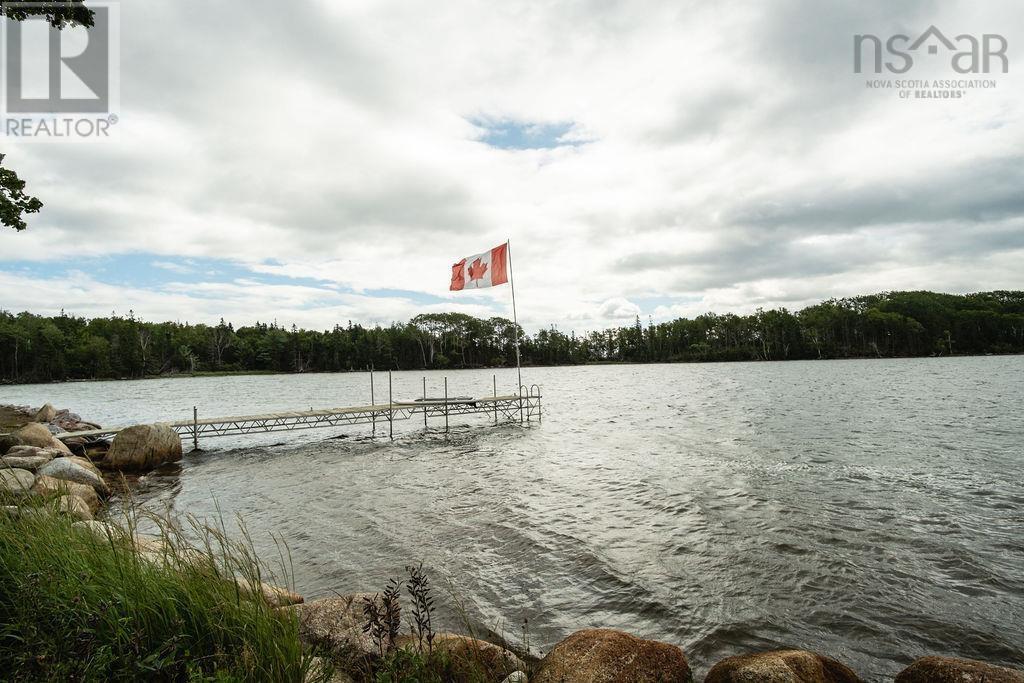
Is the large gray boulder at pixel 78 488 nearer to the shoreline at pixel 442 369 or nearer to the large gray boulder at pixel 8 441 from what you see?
the large gray boulder at pixel 8 441

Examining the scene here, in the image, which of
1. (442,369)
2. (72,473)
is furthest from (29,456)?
(442,369)

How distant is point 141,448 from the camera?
18.7 metres

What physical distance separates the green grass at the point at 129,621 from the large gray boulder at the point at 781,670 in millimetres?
3762

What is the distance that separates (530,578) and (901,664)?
5126mm

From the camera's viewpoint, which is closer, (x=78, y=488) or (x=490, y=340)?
(x=78, y=488)

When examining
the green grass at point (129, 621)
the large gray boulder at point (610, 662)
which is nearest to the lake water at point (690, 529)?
the large gray boulder at point (610, 662)

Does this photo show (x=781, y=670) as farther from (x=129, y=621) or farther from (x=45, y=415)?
A: (x=45, y=415)

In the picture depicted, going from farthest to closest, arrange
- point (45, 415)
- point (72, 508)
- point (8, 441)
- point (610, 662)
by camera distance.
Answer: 1. point (45, 415)
2. point (8, 441)
3. point (72, 508)
4. point (610, 662)

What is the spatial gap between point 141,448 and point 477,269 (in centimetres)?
1590

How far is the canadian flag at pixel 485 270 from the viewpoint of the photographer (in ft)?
79.0

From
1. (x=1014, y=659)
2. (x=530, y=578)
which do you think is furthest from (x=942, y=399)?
(x=530, y=578)

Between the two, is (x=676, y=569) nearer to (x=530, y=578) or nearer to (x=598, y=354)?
(x=530, y=578)

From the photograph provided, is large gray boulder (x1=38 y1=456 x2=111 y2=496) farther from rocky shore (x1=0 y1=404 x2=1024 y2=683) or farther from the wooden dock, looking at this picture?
rocky shore (x1=0 y1=404 x2=1024 y2=683)

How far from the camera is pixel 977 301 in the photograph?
492 ft
